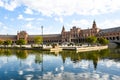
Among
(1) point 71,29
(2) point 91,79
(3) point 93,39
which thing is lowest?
(2) point 91,79

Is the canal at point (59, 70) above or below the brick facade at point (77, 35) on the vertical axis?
below

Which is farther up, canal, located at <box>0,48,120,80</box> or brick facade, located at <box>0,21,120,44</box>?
brick facade, located at <box>0,21,120,44</box>

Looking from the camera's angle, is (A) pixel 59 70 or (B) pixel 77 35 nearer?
(A) pixel 59 70

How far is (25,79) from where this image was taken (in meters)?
19.0

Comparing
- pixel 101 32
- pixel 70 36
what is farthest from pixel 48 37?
pixel 101 32

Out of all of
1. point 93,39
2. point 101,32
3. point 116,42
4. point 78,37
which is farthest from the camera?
point 78,37

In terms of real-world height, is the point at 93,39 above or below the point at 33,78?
above

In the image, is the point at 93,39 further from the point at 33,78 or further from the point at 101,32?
the point at 33,78

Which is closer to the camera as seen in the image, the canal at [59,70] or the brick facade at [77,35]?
the canal at [59,70]

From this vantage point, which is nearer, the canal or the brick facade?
the canal

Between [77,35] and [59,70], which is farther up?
[77,35]

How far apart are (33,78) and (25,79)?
30.5 inches

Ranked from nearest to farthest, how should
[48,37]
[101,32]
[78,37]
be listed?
[101,32] → [78,37] → [48,37]

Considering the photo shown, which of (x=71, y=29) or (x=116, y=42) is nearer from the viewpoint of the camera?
(x=116, y=42)
